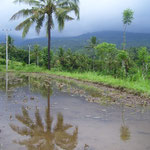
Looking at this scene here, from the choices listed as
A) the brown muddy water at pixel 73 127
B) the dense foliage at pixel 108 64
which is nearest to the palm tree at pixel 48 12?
the dense foliage at pixel 108 64

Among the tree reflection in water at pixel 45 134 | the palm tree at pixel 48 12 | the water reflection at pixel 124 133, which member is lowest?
the water reflection at pixel 124 133

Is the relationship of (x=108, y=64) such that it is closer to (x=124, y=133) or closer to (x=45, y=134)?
(x=124, y=133)

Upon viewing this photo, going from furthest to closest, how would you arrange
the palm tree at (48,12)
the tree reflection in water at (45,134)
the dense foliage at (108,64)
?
the palm tree at (48,12), the dense foliage at (108,64), the tree reflection in water at (45,134)

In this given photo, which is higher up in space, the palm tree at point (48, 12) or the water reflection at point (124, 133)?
the palm tree at point (48, 12)

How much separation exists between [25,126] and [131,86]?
567 centimetres

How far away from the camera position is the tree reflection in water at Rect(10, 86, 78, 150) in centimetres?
287

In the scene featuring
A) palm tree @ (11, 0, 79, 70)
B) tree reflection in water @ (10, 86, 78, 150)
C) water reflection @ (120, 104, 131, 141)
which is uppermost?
palm tree @ (11, 0, 79, 70)

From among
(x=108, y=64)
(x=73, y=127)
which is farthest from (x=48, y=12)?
(x=73, y=127)

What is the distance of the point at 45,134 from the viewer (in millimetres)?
3262

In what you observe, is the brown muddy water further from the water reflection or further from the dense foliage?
the dense foliage

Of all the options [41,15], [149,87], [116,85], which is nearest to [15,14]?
[41,15]

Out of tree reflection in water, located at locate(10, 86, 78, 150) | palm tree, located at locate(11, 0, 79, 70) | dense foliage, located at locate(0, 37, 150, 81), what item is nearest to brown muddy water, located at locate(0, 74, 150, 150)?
tree reflection in water, located at locate(10, 86, 78, 150)

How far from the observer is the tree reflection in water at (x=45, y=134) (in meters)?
2.87

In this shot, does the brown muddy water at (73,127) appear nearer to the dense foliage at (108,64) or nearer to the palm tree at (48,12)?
the dense foliage at (108,64)
